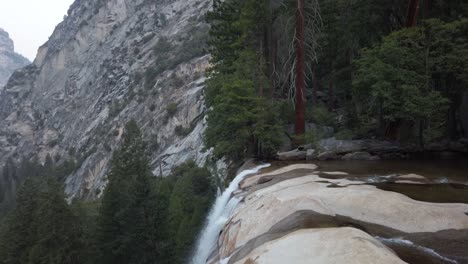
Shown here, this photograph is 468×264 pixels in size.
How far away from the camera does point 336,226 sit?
6.26m

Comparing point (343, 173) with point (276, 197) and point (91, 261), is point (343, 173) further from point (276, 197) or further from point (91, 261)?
point (91, 261)

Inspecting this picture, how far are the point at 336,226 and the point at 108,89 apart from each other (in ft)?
335

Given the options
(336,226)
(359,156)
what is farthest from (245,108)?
(336,226)

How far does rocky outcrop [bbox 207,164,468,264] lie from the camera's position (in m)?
5.22

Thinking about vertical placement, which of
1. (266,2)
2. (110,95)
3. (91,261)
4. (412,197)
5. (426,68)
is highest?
(110,95)

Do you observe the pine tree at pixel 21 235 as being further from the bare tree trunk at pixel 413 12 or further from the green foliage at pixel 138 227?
the bare tree trunk at pixel 413 12

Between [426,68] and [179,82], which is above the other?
[179,82]

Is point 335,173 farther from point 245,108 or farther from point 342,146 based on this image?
point 245,108

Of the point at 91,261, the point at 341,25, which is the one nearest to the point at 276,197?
the point at 341,25

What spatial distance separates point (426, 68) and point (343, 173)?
5425mm

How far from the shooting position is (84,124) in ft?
327

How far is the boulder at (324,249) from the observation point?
484cm

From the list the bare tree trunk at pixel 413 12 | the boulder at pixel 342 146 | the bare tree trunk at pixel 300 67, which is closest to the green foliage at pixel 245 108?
the bare tree trunk at pixel 300 67

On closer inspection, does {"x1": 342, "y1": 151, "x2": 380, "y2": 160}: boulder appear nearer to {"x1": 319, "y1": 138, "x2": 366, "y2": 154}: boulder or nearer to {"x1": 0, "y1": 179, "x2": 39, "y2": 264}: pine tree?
{"x1": 319, "y1": 138, "x2": 366, "y2": 154}: boulder
